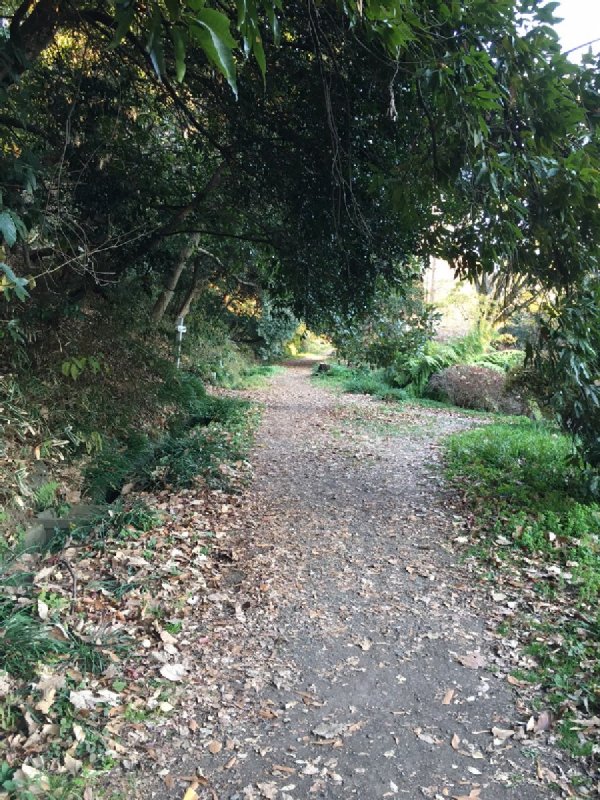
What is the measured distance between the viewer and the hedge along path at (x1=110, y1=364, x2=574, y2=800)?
2.80 m

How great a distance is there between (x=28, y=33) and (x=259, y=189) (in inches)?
116

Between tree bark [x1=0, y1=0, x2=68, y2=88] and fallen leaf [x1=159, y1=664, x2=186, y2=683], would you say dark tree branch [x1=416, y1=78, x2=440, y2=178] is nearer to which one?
tree bark [x1=0, y1=0, x2=68, y2=88]

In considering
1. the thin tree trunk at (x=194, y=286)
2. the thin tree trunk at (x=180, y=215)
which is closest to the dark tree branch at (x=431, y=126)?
the thin tree trunk at (x=180, y=215)

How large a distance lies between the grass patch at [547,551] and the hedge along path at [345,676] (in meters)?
0.25

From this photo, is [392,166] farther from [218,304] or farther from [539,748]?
[218,304]

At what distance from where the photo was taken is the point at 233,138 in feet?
22.5

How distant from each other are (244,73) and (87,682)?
5.77 meters

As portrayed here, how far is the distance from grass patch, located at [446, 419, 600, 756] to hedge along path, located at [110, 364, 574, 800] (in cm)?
25

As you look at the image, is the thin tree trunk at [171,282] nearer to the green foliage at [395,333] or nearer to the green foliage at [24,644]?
the green foliage at [395,333]

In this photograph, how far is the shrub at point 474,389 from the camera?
49.5 ft

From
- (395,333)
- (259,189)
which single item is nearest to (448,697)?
(259,189)

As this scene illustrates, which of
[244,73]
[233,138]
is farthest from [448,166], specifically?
[233,138]

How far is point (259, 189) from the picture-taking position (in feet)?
22.8

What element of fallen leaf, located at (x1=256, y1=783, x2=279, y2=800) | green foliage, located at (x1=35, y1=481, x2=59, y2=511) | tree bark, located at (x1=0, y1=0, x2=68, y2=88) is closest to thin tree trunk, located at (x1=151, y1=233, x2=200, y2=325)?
tree bark, located at (x1=0, y1=0, x2=68, y2=88)
